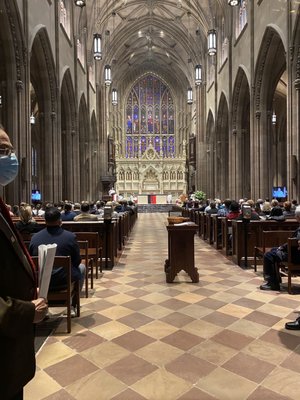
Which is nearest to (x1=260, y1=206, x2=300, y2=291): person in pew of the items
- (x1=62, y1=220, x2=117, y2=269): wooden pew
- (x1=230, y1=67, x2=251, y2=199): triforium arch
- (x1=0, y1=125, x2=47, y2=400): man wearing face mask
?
(x1=62, y1=220, x2=117, y2=269): wooden pew

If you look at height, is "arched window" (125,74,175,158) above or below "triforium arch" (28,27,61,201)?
above

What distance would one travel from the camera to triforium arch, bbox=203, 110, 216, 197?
88.8 feet

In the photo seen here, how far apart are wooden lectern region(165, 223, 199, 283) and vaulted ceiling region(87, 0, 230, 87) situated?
18441 millimetres

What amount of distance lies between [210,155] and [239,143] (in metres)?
8.62

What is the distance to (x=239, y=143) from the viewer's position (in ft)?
63.0

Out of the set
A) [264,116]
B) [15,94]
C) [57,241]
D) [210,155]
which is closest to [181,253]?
[57,241]

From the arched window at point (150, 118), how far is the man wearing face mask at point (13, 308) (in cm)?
3886

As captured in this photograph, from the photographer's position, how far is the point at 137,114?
40.6 metres

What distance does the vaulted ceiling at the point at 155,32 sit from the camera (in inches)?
961

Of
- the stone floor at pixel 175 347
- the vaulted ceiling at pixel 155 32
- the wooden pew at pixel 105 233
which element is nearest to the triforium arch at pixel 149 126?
the vaulted ceiling at pixel 155 32

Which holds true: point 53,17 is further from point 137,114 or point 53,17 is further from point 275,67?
point 137,114

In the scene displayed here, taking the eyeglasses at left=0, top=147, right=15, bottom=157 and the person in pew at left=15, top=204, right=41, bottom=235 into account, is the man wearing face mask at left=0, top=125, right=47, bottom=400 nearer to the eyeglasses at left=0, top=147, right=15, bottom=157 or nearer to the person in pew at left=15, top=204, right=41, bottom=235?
the eyeglasses at left=0, top=147, right=15, bottom=157

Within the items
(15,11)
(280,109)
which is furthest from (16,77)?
(280,109)

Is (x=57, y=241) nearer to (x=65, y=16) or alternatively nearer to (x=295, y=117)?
(x=295, y=117)
